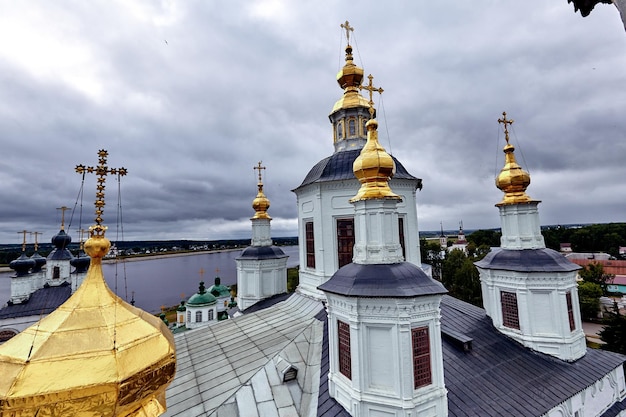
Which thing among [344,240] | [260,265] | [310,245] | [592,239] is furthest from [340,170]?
[592,239]

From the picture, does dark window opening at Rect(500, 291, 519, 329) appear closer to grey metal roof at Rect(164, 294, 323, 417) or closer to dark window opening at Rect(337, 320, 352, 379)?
grey metal roof at Rect(164, 294, 323, 417)

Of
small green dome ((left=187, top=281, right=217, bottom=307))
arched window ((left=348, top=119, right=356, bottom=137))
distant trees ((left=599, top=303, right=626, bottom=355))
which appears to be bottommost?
distant trees ((left=599, top=303, right=626, bottom=355))

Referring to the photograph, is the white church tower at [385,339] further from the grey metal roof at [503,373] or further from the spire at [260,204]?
the spire at [260,204]

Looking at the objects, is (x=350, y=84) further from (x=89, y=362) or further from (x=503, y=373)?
(x=89, y=362)

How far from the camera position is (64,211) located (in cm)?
2406

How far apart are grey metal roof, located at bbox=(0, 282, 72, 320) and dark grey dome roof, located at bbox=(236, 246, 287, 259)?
12.1 m

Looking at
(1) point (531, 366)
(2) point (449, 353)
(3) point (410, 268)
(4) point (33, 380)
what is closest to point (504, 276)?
(1) point (531, 366)

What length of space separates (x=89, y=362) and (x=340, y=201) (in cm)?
940

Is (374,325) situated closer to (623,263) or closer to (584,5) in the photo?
(584,5)

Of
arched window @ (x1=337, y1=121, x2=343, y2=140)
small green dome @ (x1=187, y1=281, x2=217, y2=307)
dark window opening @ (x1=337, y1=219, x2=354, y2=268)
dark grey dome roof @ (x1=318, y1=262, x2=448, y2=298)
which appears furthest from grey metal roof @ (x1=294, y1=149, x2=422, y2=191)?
small green dome @ (x1=187, y1=281, x2=217, y2=307)

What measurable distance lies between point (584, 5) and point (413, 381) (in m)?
6.38

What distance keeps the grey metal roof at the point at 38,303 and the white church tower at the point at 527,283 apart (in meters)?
23.8

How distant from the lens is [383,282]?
21.5ft

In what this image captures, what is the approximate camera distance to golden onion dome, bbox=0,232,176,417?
2408mm
